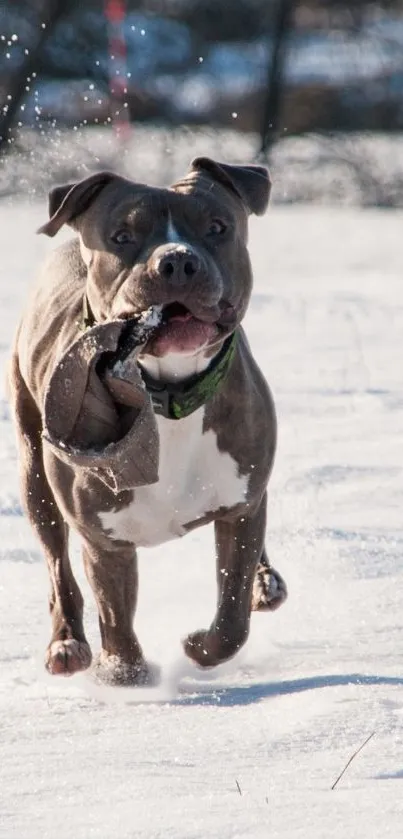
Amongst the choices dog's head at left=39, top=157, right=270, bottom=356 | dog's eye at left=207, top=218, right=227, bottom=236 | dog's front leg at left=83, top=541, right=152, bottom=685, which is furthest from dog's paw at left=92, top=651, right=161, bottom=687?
dog's eye at left=207, top=218, right=227, bottom=236

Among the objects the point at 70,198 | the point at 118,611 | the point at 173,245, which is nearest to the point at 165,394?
the point at 173,245

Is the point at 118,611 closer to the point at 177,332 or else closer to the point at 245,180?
the point at 177,332

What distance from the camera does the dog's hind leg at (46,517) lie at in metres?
4.98

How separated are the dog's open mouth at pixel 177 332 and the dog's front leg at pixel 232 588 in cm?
70

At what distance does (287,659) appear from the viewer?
15.6 feet

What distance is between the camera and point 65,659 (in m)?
4.71

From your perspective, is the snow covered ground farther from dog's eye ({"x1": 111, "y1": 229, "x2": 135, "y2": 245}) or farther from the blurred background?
the blurred background

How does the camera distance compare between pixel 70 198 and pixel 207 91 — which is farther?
pixel 207 91

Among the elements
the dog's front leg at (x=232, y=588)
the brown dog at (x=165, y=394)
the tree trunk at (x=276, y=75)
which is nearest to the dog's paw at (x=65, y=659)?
the brown dog at (x=165, y=394)

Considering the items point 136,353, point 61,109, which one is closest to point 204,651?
point 136,353

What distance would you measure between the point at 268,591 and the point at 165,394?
1.06 meters

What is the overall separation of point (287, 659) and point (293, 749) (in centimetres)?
103

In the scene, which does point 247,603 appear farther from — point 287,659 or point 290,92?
point 290,92

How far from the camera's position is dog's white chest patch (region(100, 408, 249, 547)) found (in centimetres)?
446
